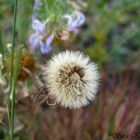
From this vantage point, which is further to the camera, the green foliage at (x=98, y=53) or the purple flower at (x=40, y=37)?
the green foliage at (x=98, y=53)

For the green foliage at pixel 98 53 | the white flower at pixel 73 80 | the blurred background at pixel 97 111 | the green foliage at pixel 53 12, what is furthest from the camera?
the green foliage at pixel 98 53

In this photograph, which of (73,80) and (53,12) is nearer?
(73,80)

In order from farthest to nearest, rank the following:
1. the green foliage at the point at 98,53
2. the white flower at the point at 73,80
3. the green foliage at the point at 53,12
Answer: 1. the green foliage at the point at 98,53
2. the green foliage at the point at 53,12
3. the white flower at the point at 73,80

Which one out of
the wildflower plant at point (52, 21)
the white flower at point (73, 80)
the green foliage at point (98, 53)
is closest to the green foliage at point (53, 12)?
the wildflower plant at point (52, 21)

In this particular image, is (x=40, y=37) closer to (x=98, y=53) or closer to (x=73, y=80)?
(x=73, y=80)

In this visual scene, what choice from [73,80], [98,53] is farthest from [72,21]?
[98,53]

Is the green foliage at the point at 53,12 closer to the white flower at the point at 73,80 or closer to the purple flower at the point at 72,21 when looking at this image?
the purple flower at the point at 72,21

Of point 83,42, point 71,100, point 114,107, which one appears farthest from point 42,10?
point 83,42

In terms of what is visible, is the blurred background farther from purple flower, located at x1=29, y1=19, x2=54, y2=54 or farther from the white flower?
the white flower
